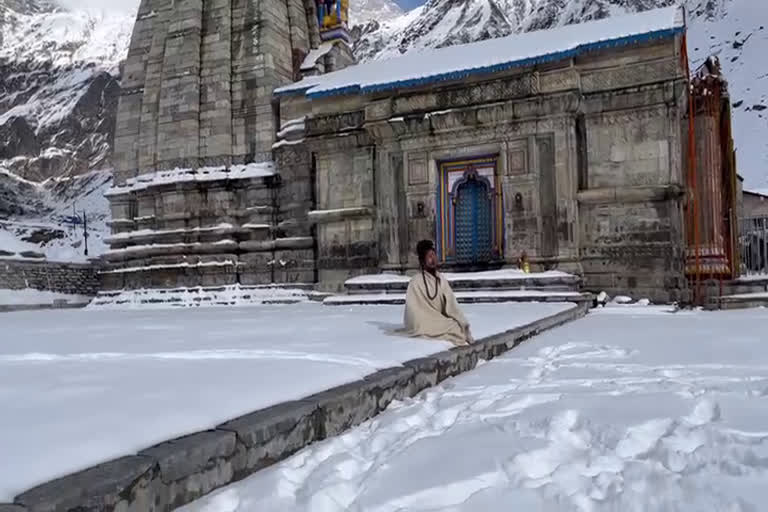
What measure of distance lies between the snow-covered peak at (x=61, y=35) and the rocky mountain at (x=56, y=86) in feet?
0.48

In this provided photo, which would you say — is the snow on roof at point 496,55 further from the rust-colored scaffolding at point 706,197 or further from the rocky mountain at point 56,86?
the rocky mountain at point 56,86

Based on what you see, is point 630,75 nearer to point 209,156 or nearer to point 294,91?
point 294,91

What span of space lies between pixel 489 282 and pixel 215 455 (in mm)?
→ 10001

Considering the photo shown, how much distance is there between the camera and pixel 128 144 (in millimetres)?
17953

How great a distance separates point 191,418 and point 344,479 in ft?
1.98

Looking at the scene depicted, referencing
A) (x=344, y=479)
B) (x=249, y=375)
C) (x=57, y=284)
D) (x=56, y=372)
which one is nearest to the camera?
(x=344, y=479)

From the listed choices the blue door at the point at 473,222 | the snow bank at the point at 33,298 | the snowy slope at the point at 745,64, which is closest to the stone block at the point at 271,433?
the blue door at the point at 473,222

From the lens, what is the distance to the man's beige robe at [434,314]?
5098mm

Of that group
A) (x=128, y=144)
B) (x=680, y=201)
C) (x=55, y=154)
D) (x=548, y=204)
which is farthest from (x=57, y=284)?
(x=55, y=154)

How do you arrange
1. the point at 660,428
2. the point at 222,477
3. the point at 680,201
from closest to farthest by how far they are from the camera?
the point at 222,477 → the point at 660,428 → the point at 680,201

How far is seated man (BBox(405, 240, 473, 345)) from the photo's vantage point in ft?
16.8

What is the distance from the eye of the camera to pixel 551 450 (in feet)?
8.30

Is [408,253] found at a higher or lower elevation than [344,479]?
higher

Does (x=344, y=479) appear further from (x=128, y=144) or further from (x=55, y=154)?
(x=55, y=154)
